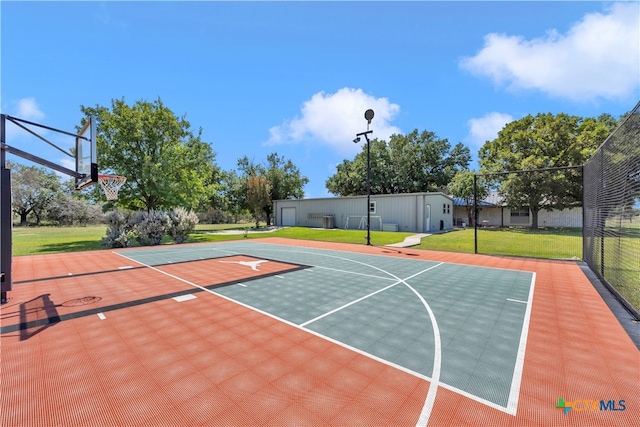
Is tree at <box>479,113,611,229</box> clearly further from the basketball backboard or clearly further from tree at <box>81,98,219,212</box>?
→ the basketball backboard

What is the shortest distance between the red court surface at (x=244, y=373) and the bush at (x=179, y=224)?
13.5 metres

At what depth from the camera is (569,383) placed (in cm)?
349

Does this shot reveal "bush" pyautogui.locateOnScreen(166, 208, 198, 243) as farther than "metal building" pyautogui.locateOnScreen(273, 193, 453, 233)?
No

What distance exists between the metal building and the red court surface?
18.5m

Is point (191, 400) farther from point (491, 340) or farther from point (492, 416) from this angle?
point (491, 340)

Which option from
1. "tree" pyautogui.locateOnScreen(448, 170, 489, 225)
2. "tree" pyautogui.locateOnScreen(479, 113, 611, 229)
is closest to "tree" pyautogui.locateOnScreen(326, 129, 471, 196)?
"tree" pyautogui.locateOnScreen(448, 170, 489, 225)

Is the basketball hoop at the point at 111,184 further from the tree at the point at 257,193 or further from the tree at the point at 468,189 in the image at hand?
the tree at the point at 468,189

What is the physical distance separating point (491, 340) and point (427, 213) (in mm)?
21329

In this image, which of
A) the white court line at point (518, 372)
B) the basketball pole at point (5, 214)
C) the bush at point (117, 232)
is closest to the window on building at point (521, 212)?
the white court line at point (518, 372)

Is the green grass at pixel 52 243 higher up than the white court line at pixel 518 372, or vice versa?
the white court line at pixel 518 372

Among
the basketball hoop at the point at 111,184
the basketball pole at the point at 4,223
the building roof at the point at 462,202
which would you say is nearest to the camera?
the basketball pole at the point at 4,223

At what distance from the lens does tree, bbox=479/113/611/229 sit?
26.1 meters

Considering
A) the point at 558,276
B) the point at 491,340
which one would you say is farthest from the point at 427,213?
the point at 491,340

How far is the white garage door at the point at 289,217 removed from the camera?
34478 mm
